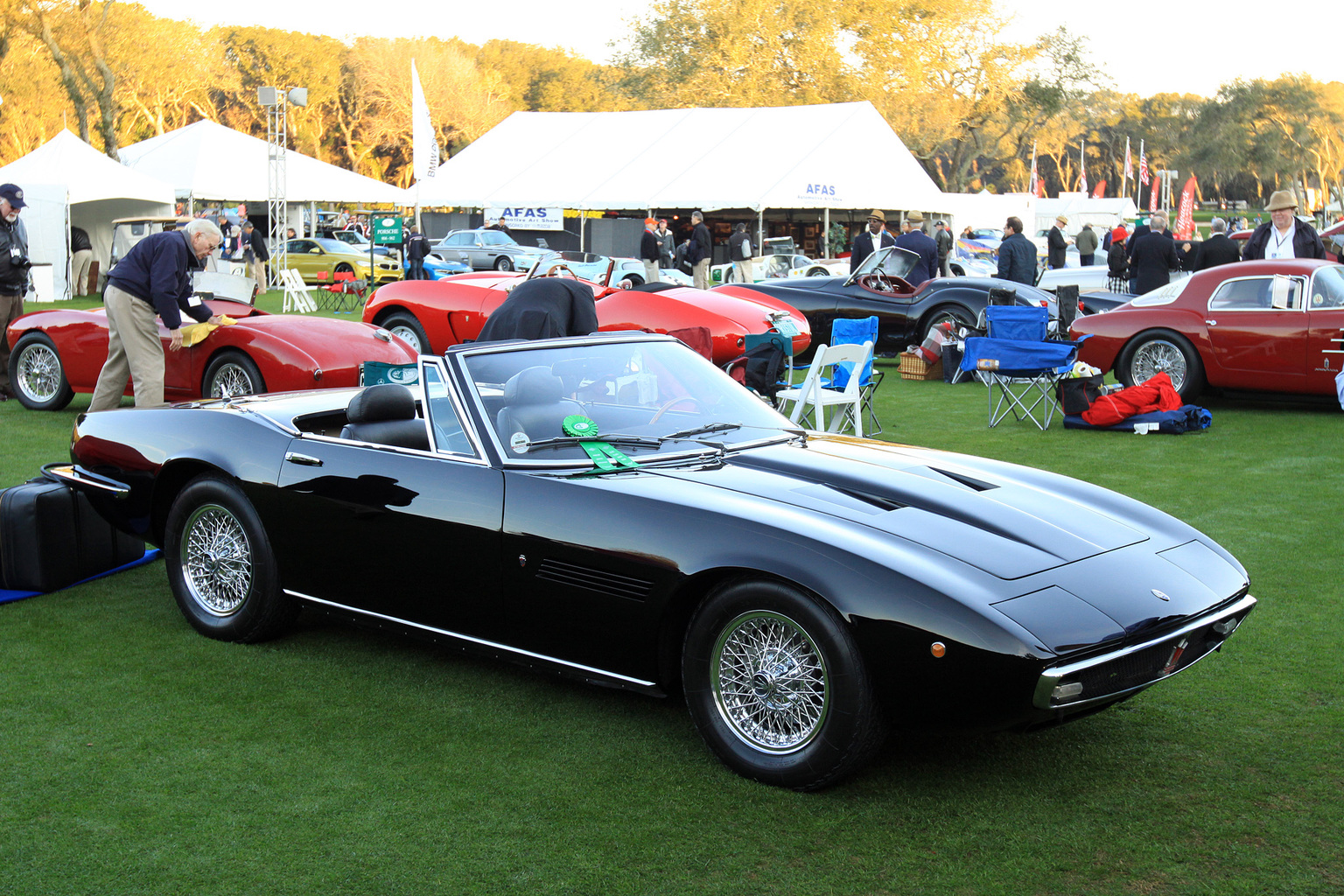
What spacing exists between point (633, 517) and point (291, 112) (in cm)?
7682

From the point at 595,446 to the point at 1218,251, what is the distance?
1427 cm

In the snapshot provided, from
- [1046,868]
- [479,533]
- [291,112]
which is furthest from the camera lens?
[291,112]

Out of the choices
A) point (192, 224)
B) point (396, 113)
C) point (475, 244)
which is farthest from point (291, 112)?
point (192, 224)

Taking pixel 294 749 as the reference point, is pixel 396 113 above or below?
above

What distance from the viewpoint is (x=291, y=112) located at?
74125mm

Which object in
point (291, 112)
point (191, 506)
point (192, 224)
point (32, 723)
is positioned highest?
point (291, 112)

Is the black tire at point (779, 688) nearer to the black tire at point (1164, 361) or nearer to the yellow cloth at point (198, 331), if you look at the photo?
the yellow cloth at point (198, 331)

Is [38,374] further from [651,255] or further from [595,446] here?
[651,255]

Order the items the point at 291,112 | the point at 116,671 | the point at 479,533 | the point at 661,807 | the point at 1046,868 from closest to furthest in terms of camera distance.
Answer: the point at 1046,868 < the point at 661,807 < the point at 479,533 < the point at 116,671 < the point at 291,112

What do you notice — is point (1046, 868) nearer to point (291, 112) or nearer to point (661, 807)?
point (661, 807)

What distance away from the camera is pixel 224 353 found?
31.8ft

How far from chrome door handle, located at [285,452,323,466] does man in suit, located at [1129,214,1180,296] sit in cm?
1397

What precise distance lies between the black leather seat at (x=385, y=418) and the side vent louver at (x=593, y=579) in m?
1.11


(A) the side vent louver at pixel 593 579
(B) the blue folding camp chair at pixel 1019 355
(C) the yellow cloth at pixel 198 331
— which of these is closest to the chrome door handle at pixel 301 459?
(A) the side vent louver at pixel 593 579
